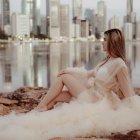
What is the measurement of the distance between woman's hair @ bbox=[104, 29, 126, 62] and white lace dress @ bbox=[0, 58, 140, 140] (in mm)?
46

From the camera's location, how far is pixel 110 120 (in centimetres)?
322

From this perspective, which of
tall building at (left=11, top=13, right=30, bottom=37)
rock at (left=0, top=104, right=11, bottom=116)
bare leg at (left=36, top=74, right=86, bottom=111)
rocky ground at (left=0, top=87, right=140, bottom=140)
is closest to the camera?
bare leg at (left=36, top=74, right=86, bottom=111)

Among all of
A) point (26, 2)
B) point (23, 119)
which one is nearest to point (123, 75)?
point (23, 119)

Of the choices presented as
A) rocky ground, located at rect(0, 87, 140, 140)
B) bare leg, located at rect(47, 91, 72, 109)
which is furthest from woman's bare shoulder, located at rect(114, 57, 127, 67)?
rocky ground, located at rect(0, 87, 140, 140)

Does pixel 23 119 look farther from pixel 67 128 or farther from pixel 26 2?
pixel 26 2

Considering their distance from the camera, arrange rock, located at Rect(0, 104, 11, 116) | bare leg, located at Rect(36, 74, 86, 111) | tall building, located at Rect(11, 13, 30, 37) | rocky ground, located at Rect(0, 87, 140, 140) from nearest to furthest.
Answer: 1. bare leg, located at Rect(36, 74, 86, 111)
2. rock, located at Rect(0, 104, 11, 116)
3. rocky ground, located at Rect(0, 87, 140, 140)
4. tall building, located at Rect(11, 13, 30, 37)

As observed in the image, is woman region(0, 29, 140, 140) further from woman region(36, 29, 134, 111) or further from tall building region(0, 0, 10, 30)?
tall building region(0, 0, 10, 30)

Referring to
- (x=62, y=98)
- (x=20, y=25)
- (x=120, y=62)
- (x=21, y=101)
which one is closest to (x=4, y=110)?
(x=21, y=101)

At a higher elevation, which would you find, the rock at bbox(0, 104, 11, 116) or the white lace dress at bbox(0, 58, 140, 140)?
the white lace dress at bbox(0, 58, 140, 140)

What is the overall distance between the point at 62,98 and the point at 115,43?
21.3 inches

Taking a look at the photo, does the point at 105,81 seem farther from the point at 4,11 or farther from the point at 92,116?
the point at 4,11

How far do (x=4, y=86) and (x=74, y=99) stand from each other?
443cm

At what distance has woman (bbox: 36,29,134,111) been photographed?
10.6 ft

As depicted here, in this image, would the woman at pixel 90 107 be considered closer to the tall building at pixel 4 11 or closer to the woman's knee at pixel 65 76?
the woman's knee at pixel 65 76
